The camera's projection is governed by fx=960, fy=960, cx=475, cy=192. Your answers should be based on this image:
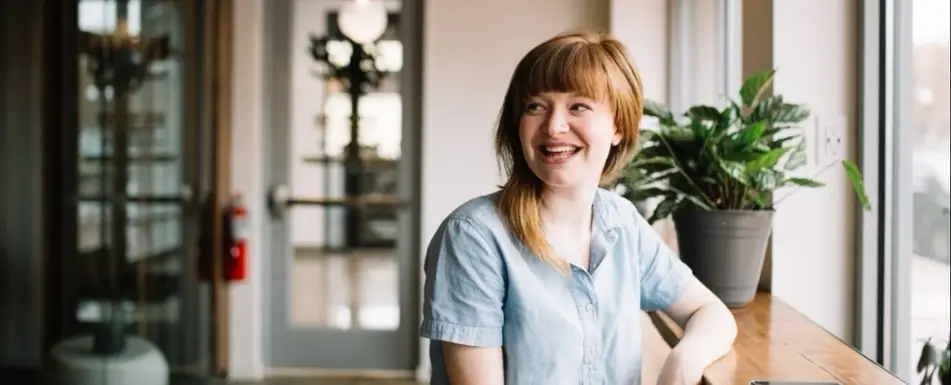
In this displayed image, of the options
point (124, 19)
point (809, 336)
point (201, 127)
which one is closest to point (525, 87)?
point (809, 336)

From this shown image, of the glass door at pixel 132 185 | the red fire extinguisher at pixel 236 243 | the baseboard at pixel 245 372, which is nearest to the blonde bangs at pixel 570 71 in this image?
the glass door at pixel 132 185

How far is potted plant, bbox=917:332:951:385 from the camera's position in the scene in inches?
54.6

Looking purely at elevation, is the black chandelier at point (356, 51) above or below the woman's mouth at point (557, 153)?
above

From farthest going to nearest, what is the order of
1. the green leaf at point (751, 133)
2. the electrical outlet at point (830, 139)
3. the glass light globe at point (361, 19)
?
the glass light globe at point (361, 19) < the electrical outlet at point (830, 139) < the green leaf at point (751, 133)

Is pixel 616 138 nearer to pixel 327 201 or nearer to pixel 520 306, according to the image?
pixel 520 306

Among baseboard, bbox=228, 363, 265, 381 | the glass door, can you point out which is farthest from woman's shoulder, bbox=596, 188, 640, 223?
baseboard, bbox=228, 363, 265, 381

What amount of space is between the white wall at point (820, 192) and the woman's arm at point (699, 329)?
2.65 ft

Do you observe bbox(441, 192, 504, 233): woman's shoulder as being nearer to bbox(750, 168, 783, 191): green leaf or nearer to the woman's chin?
the woman's chin

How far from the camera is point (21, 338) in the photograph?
2.20 m

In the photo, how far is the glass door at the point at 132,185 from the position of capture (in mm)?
2428

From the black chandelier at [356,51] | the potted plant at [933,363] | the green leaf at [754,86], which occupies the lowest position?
the potted plant at [933,363]

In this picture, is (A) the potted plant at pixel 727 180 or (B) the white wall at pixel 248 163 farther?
(B) the white wall at pixel 248 163

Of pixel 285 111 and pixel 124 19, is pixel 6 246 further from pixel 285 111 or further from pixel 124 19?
pixel 285 111

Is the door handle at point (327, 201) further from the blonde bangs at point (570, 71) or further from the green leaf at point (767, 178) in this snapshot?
the blonde bangs at point (570, 71)
